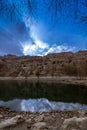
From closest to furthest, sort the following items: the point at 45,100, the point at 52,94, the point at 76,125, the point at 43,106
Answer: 1. the point at 76,125
2. the point at 43,106
3. the point at 45,100
4. the point at 52,94

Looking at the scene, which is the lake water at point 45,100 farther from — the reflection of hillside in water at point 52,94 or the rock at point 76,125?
the rock at point 76,125

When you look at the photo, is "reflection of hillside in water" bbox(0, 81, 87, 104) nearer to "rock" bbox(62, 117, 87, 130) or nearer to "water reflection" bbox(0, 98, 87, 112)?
"water reflection" bbox(0, 98, 87, 112)

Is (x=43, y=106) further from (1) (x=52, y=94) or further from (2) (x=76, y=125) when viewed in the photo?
(2) (x=76, y=125)

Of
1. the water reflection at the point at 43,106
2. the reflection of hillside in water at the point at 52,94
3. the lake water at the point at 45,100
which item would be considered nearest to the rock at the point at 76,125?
the water reflection at the point at 43,106

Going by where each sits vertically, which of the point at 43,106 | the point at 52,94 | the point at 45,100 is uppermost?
the point at 52,94

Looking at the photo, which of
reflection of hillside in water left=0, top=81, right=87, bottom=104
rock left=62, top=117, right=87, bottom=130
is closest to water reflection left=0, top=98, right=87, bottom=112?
reflection of hillside in water left=0, top=81, right=87, bottom=104

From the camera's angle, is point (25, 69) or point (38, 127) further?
point (25, 69)

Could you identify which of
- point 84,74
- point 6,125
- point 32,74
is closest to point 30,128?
point 6,125

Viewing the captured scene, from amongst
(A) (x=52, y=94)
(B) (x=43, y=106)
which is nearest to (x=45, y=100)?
(B) (x=43, y=106)

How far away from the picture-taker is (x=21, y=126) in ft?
19.5

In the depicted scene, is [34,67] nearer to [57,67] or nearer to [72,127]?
[57,67]

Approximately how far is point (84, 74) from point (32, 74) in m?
43.6

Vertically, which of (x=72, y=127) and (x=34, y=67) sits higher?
(x=34, y=67)

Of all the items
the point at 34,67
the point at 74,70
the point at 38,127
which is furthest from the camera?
the point at 34,67
